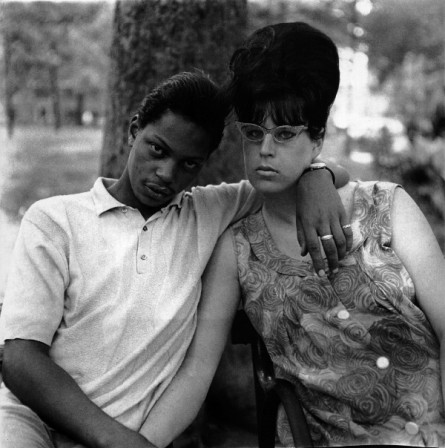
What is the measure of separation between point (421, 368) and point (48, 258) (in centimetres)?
117

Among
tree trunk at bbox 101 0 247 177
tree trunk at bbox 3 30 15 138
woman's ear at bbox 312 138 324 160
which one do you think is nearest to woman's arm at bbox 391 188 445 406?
woman's ear at bbox 312 138 324 160

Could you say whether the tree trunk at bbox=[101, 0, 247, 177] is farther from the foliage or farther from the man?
the foliage

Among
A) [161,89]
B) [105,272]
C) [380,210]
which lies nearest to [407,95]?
[380,210]

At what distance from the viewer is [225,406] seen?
2766mm

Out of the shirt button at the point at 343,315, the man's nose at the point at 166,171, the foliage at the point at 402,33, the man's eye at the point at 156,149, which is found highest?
the foliage at the point at 402,33

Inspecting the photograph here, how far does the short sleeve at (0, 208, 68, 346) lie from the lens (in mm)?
1829

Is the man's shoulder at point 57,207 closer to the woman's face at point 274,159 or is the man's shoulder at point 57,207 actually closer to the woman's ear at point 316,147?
the woman's face at point 274,159

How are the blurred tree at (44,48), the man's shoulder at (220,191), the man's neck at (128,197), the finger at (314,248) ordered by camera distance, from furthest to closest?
the blurred tree at (44,48), the man's shoulder at (220,191), the man's neck at (128,197), the finger at (314,248)

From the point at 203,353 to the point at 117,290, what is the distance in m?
0.35

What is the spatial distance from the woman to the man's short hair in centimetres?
6

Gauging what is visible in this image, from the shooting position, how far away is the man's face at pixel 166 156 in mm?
1983

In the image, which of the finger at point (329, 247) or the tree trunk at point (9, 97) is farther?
the tree trunk at point (9, 97)

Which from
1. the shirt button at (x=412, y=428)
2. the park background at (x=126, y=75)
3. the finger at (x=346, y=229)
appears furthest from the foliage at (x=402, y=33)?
the shirt button at (x=412, y=428)

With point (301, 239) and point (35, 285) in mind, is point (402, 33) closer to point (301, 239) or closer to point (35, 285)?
point (301, 239)
